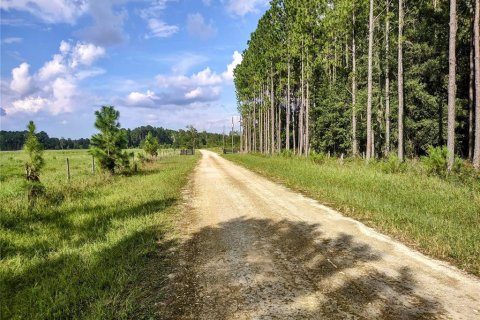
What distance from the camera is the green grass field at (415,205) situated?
237 inches

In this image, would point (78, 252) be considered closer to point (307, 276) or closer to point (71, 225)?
point (71, 225)

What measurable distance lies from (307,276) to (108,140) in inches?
672

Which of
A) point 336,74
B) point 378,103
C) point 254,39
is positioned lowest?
point 378,103

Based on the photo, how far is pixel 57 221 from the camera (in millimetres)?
8359

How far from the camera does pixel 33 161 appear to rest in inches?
436

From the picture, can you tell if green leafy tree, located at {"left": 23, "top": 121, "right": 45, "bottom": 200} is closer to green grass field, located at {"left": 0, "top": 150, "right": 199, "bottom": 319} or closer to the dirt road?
green grass field, located at {"left": 0, "top": 150, "right": 199, "bottom": 319}

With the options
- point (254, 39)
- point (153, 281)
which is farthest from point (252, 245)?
point (254, 39)

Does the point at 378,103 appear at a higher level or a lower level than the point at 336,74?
lower

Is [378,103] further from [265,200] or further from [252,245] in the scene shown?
[252,245]

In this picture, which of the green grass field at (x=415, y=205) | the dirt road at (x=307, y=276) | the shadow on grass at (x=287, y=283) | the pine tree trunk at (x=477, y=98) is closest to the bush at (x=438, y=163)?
the green grass field at (x=415, y=205)

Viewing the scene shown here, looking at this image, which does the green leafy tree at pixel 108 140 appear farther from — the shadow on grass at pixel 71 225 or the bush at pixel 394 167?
the bush at pixel 394 167

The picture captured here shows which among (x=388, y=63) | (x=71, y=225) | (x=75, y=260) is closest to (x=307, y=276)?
(x=75, y=260)

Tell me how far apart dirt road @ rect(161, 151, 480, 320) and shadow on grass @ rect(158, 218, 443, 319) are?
1cm

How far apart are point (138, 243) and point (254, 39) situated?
1663 inches
